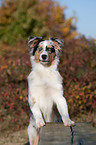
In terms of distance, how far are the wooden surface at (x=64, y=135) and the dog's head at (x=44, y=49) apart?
1127 millimetres

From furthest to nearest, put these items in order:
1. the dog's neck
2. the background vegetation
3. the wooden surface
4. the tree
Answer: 1. the tree
2. the background vegetation
3. the dog's neck
4. the wooden surface

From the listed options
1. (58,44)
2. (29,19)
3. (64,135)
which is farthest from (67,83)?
(29,19)

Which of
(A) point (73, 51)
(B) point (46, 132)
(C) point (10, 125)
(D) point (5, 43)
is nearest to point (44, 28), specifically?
(D) point (5, 43)

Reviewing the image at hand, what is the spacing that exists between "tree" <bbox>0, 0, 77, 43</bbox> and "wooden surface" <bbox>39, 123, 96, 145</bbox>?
13.0m

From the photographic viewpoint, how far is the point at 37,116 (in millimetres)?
3668

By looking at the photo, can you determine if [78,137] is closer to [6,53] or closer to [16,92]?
[16,92]

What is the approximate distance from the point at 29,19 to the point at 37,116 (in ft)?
57.7

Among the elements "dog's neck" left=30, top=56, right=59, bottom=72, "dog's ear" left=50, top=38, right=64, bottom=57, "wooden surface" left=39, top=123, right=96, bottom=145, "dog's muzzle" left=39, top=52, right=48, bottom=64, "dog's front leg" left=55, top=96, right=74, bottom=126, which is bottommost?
"wooden surface" left=39, top=123, right=96, bottom=145

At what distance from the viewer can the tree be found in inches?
798

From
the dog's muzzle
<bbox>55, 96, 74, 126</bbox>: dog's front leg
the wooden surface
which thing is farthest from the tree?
the wooden surface

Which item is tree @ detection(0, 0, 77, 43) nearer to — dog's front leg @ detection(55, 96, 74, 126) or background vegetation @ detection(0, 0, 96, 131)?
background vegetation @ detection(0, 0, 96, 131)

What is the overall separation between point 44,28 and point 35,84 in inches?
693

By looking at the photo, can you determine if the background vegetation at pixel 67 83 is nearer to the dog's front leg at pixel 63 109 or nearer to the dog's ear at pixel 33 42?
the dog's ear at pixel 33 42

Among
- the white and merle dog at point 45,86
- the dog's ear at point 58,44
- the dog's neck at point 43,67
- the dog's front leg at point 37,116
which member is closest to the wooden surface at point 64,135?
the dog's front leg at point 37,116
